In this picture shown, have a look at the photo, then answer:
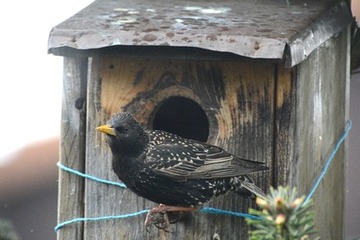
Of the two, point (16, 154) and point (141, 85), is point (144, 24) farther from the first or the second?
point (16, 154)

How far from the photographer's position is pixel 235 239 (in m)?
4.25

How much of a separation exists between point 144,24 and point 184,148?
1.61 ft

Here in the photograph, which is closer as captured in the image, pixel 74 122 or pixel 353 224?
pixel 74 122

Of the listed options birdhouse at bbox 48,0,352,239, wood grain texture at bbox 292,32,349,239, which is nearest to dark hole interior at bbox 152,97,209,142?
birdhouse at bbox 48,0,352,239

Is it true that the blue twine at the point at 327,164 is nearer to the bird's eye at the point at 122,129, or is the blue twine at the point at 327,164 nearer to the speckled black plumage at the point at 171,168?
the speckled black plumage at the point at 171,168

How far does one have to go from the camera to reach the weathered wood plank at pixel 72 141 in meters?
4.43

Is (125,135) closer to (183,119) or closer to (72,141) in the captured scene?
(72,141)

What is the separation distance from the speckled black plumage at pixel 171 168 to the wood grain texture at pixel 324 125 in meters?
0.25

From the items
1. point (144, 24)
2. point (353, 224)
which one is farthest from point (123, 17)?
point (353, 224)

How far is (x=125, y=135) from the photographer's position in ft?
13.6

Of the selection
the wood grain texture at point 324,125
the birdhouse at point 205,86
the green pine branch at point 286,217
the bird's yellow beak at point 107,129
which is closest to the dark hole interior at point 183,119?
the birdhouse at point 205,86

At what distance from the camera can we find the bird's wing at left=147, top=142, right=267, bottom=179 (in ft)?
13.5

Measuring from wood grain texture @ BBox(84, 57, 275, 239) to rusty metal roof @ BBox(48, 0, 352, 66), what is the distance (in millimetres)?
158

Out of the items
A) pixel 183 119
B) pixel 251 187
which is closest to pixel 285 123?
pixel 251 187
